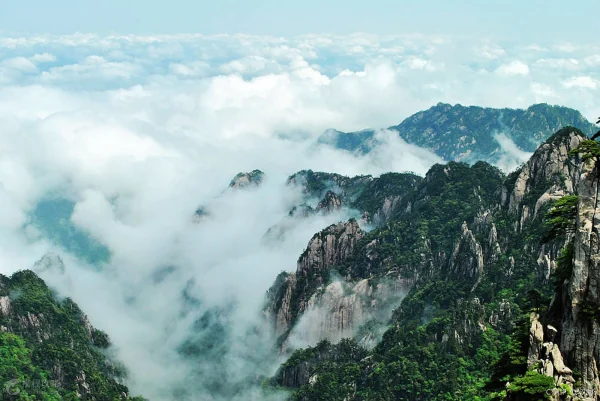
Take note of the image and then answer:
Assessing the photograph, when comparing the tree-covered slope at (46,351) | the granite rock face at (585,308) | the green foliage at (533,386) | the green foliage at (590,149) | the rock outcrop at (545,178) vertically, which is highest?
the rock outcrop at (545,178)

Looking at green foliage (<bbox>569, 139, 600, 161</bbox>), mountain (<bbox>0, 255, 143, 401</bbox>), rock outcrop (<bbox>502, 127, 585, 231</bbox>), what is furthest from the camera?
mountain (<bbox>0, 255, 143, 401</bbox>)

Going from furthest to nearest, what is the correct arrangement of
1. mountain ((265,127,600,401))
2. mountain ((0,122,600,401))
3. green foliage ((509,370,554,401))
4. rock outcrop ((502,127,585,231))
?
rock outcrop ((502,127,585,231))
mountain ((0,122,600,401))
mountain ((265,127,600,401))
green foliage ((509,370,554,401))

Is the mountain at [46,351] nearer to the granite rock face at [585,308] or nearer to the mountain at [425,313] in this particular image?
the mountain at [425,313]

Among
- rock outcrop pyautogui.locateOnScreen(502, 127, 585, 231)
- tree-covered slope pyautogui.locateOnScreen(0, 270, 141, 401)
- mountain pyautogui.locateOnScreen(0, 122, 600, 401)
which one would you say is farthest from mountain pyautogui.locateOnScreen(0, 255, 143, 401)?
rock outcrop pyautogui.locateOnScreen(502, 127, 585, 231)

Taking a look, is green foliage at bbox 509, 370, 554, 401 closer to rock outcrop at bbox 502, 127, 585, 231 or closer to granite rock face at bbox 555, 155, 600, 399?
granite rock face at bbox 555, 155, 600, 399

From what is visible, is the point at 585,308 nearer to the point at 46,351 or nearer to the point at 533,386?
the point at 533,386

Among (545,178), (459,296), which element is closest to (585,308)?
(459,296)

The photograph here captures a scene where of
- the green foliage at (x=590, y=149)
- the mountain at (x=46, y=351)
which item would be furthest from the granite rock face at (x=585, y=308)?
the mountain at (x=46, y=351)
